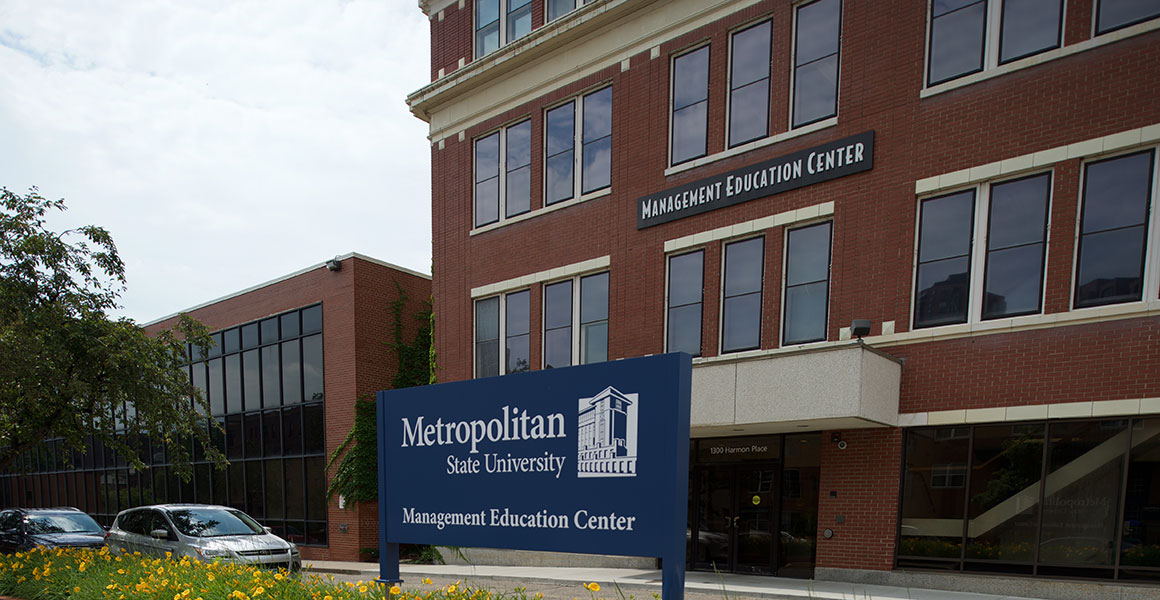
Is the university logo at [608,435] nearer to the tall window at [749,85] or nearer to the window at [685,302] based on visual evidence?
the window at [685,302]

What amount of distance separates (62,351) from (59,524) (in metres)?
8.33

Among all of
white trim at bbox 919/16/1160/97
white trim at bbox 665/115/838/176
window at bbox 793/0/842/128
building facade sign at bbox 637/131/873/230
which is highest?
window at bbox 793/0/842/128

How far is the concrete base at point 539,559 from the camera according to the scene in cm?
1465

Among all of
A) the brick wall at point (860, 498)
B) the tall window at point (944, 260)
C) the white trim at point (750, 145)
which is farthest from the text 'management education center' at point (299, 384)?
the tall window at point (944, 260)

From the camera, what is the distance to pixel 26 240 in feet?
38.0

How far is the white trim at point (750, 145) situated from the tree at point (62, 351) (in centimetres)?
979

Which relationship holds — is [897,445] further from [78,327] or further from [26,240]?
[26,240]

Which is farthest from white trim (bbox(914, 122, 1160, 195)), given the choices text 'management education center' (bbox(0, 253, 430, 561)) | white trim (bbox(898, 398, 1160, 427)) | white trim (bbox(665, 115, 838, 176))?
text 'management education center' (bbox(0, 253, 430, 561))

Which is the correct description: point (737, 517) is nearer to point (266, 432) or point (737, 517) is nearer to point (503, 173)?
point (503, 173)

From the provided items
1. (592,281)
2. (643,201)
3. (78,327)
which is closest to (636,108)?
(643,201)

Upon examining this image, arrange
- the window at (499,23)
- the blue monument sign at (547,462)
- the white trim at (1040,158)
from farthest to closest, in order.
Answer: the window at (499,23), the white trim at (1040,158), the blue monument sign at (547,462)

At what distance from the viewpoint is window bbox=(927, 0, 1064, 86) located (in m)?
10.9

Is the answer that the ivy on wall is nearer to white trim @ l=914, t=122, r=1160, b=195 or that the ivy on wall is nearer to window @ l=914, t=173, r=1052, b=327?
window @ l=914, t=173, r=1052, b=327

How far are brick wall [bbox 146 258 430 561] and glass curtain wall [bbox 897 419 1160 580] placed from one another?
1424 cm
